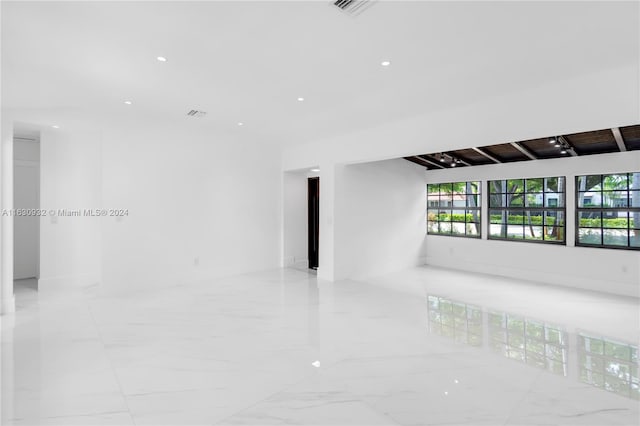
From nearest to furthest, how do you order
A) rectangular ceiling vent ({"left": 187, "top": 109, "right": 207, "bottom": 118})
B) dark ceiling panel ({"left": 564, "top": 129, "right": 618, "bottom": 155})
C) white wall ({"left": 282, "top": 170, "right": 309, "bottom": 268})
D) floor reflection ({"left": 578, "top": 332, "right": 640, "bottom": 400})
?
floor reflection ({"left": 578, "top": 332, "right": 640, "bottom": 400}), rectangular ceiling vent ({"left": 187, "top": 109, "right": 207, "bottom": 118}), dark ceiling panel ({"left": 564, "top": 129, "right": 618, "bottom": 155}), white wall ({"left": 282, "top": 170, "right": 309, "bottom": 268})

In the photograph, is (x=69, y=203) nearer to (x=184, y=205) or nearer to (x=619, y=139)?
(x=184, y=205)

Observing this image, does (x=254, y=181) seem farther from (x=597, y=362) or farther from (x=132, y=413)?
(x=597, y=362)

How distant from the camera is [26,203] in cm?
655

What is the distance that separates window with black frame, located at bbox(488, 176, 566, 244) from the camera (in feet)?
21.9

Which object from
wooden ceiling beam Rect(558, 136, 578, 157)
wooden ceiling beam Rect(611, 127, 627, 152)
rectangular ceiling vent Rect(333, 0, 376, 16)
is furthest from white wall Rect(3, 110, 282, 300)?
wooden ceiling beam Rect(611, 127, 627, 152)

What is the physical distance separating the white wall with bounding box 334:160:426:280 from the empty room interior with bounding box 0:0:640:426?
0.19ft

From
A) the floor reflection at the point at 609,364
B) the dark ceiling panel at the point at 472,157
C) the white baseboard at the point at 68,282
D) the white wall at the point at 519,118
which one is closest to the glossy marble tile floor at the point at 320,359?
the floor reflection at the point at 609,364

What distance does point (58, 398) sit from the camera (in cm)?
256

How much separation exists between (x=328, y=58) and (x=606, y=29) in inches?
89.4

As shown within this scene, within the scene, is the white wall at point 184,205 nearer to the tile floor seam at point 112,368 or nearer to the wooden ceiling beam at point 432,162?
the tile floor seam at point 112,368

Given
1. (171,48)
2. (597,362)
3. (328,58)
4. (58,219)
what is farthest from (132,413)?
(58,219)

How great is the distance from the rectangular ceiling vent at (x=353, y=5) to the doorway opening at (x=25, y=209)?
6.56 meters

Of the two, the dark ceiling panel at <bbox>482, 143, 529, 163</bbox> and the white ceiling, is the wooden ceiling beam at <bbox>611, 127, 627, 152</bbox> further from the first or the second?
the white ceiling

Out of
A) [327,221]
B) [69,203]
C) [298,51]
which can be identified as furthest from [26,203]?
[298,51]
